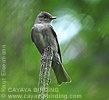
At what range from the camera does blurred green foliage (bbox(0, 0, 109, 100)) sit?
1682 millimetres

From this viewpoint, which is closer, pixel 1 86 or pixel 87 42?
pixel 1 86

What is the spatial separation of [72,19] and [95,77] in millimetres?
587

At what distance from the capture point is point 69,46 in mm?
1942

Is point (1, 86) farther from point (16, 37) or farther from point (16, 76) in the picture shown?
point (16, 37)

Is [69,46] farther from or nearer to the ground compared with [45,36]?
nearer to the ground

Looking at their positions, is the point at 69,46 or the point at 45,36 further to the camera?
the point at 45,36

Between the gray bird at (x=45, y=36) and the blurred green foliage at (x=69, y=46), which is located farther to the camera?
the gray bird at (x=45, y=36)

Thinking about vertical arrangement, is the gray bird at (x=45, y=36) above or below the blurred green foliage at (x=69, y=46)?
above

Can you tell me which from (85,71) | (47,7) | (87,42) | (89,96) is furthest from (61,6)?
(89,96)

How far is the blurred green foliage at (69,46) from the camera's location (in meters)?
1.68

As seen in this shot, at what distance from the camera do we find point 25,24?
2139 millimetres

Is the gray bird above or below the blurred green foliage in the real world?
above

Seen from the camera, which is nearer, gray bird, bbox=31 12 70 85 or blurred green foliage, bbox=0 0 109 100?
blurred green foliage, bbox=0 0 109 100

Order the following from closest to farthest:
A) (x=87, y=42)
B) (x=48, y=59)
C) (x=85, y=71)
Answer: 1. (x=48, y=59)
2. (x=85, y=71)
3. (x=87, y=42)
